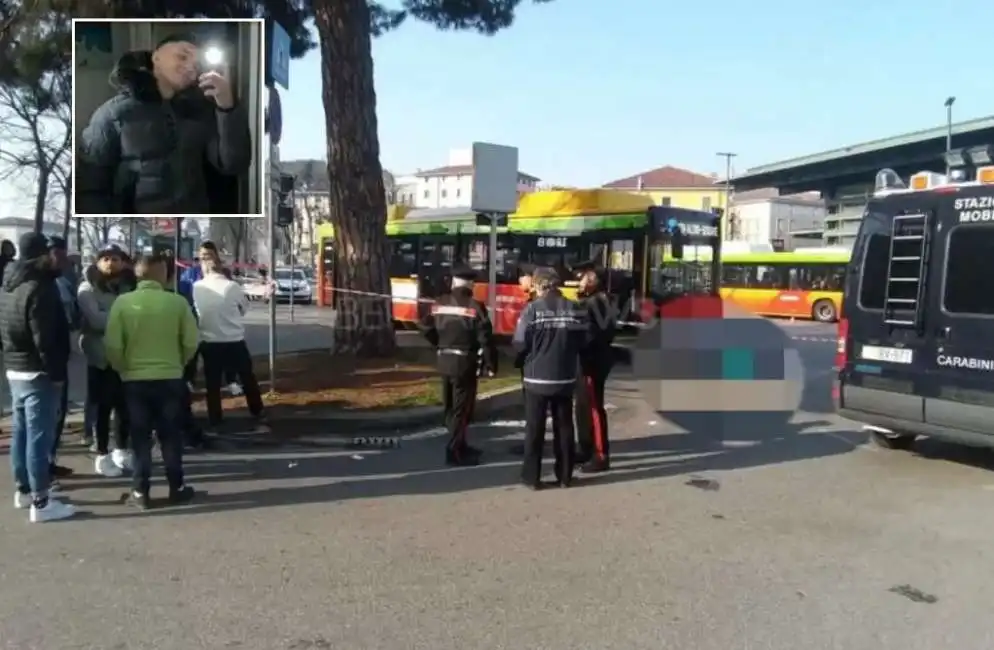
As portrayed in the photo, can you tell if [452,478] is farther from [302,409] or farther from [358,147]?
[358,147]

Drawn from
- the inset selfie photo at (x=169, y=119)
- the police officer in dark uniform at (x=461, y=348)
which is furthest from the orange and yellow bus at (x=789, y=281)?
the police officer in dark uniform at (x=461, y=348)

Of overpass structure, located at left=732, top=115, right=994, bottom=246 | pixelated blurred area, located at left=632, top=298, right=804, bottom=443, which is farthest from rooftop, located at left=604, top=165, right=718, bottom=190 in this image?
pixelated blurred area, located at left=632, top=298, right=804, bottom=443

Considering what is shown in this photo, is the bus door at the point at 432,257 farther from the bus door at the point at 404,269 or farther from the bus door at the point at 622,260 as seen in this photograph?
the bus door at the point at 622,260

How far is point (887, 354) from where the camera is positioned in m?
8.27

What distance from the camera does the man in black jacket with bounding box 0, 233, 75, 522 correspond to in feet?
20.3

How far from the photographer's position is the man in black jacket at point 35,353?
6191 millimetres

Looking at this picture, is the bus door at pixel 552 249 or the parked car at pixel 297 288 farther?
the parked car at pixel 297 288

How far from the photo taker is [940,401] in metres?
7.79

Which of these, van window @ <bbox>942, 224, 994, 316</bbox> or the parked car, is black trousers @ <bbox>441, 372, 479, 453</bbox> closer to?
van window @ <bbox>942, 224, 994, 316</bbox>

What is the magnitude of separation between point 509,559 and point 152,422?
9.16 feet

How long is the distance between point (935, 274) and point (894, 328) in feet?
1.92

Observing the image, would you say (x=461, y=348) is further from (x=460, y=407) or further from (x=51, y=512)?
(x=51, y=512)

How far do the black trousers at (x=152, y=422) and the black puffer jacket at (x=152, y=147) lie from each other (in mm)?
4146

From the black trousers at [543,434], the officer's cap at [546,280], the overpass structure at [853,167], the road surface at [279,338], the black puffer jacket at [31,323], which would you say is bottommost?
the road surface at [279,338]
